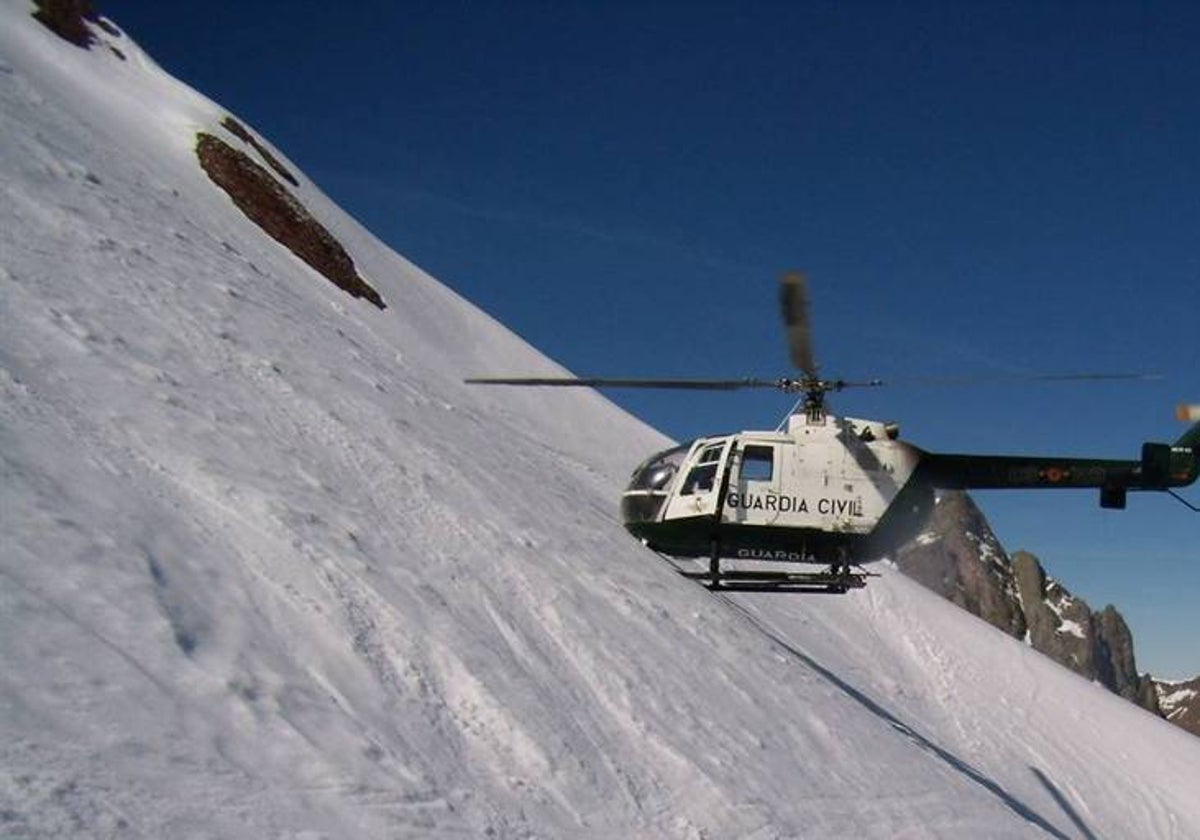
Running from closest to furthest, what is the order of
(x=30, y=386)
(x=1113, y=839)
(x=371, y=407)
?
(x=30, y=386)
(x=371, y=407)
(x=1113, y=839)

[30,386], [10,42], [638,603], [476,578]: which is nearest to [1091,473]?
[638,603]

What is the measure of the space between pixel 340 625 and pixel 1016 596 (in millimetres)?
109211

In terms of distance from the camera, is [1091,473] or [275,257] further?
[275,257]

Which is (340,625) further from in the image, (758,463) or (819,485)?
(819,485)

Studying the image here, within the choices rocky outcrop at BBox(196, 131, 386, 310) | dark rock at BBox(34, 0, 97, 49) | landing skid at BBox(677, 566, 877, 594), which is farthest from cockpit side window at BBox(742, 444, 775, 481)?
dark rock at BBox(34, 0, 97, 49)

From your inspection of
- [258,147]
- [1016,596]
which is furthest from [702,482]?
[1016,596]

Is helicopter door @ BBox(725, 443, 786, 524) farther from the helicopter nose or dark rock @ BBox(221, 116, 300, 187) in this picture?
dark rock @ BBox(221, 116, 300, 187)

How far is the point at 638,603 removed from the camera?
14.3 metres

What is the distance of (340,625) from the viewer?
9023 mm

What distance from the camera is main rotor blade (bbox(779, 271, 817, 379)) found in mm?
12719

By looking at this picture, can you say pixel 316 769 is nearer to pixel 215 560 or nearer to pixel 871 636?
pixel 215 560

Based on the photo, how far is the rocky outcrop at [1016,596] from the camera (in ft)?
305

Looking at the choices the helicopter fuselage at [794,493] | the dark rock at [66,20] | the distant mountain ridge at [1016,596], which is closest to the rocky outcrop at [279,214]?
the dark rock at [66,20]

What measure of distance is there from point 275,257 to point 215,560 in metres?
17.5
